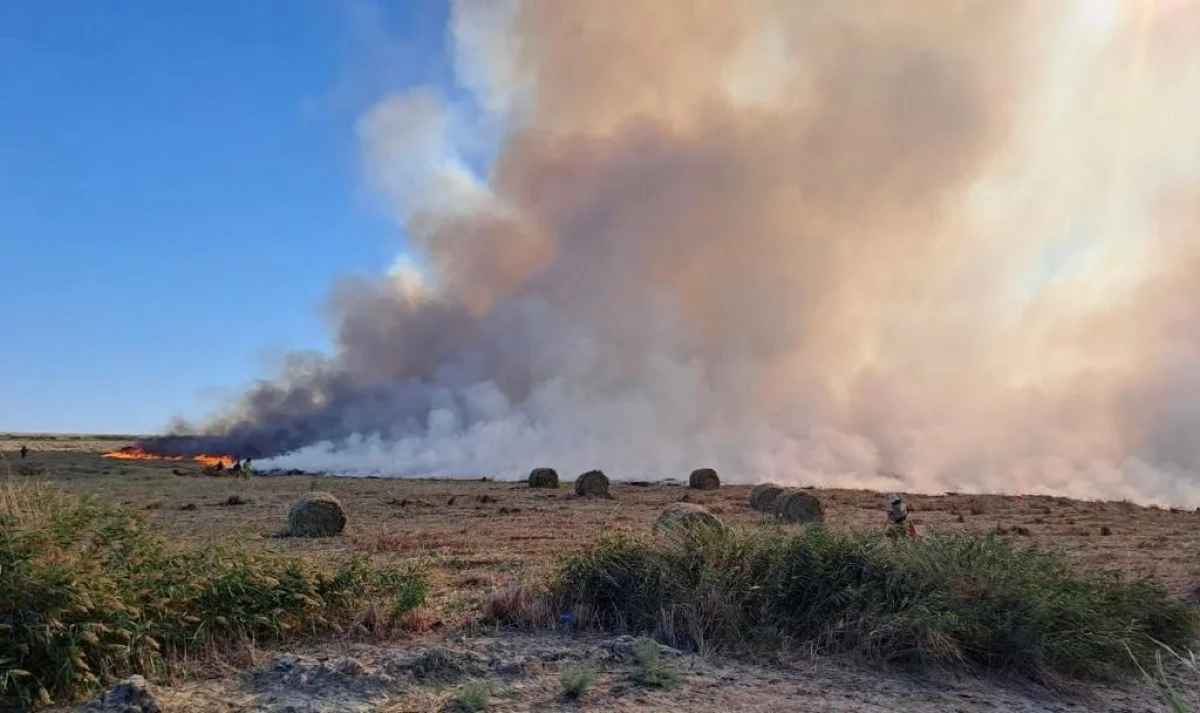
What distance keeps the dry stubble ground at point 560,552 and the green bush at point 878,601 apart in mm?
500

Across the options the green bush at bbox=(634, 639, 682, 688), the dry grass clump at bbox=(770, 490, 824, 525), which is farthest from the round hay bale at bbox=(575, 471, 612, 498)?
the green bush at bbox=(634, 639, 682, 688)

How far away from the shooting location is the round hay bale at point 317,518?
22.1 meters

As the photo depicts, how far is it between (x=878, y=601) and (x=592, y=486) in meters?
32.7

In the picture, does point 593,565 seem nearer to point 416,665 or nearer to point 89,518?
point 416,665

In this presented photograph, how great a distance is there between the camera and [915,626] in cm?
910

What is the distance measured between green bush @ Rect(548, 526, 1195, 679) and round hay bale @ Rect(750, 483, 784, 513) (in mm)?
21304

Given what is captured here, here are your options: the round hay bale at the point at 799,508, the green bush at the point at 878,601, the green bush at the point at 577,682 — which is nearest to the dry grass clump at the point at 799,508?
the round hay bale at the point at 799,508

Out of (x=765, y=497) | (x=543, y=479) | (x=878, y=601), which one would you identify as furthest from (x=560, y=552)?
(x=543, y=479)

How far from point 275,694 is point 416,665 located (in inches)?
53.8

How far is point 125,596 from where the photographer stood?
26.1 ft

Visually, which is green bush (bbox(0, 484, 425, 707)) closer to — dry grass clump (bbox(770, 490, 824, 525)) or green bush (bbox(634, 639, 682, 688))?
green bush (bbox(634, 639, 682, 688))

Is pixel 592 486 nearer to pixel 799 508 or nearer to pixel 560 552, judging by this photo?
pixel 799 508

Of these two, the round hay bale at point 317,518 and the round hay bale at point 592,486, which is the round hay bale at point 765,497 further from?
the round hay bale at point 317,518

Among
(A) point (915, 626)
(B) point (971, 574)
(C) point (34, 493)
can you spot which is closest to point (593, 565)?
(A) point (915, 626)
